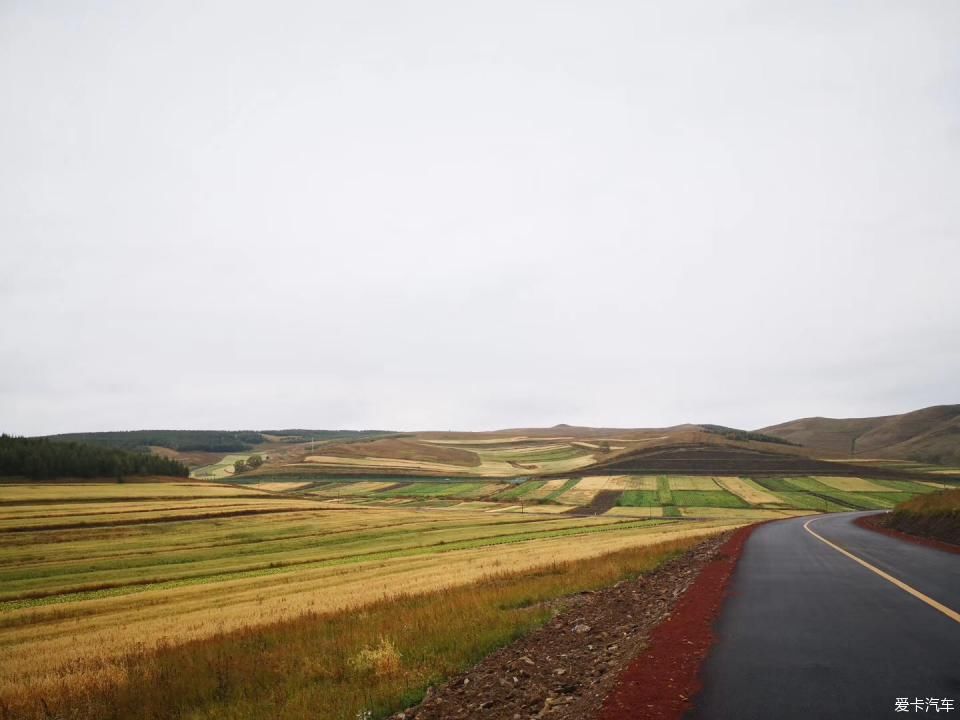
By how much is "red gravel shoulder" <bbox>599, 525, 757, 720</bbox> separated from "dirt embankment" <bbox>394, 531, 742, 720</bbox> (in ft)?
0.35

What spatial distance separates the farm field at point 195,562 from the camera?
18.3 meters

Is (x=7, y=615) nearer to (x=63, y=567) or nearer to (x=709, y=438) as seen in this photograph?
(x=63, y=567)

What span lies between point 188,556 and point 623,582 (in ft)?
125

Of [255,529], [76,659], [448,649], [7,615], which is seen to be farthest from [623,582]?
[255,529]

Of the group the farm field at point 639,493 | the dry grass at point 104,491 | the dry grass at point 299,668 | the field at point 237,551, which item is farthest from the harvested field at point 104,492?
the dry grass at point 299,668

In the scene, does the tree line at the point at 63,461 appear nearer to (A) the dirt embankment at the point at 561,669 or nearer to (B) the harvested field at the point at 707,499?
(B) the harvested field at the point at 707,499

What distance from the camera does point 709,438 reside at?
176 metres

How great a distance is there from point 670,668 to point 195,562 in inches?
1640

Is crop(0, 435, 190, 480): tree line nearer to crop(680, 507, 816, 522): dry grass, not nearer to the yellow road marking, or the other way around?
crop(680, 507, 816, 522): dry grass

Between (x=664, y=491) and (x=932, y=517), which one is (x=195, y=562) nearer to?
(x=932, y=517)

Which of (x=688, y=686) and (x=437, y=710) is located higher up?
(x=688, y=686)

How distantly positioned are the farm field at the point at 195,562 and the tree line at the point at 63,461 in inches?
797

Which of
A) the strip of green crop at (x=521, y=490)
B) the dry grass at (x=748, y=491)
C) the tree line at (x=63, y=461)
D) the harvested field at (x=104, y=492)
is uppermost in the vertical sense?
the tree line at (x=63, y=461)

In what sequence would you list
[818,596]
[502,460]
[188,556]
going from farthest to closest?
[502,460] → [188,556] → [818,596]
